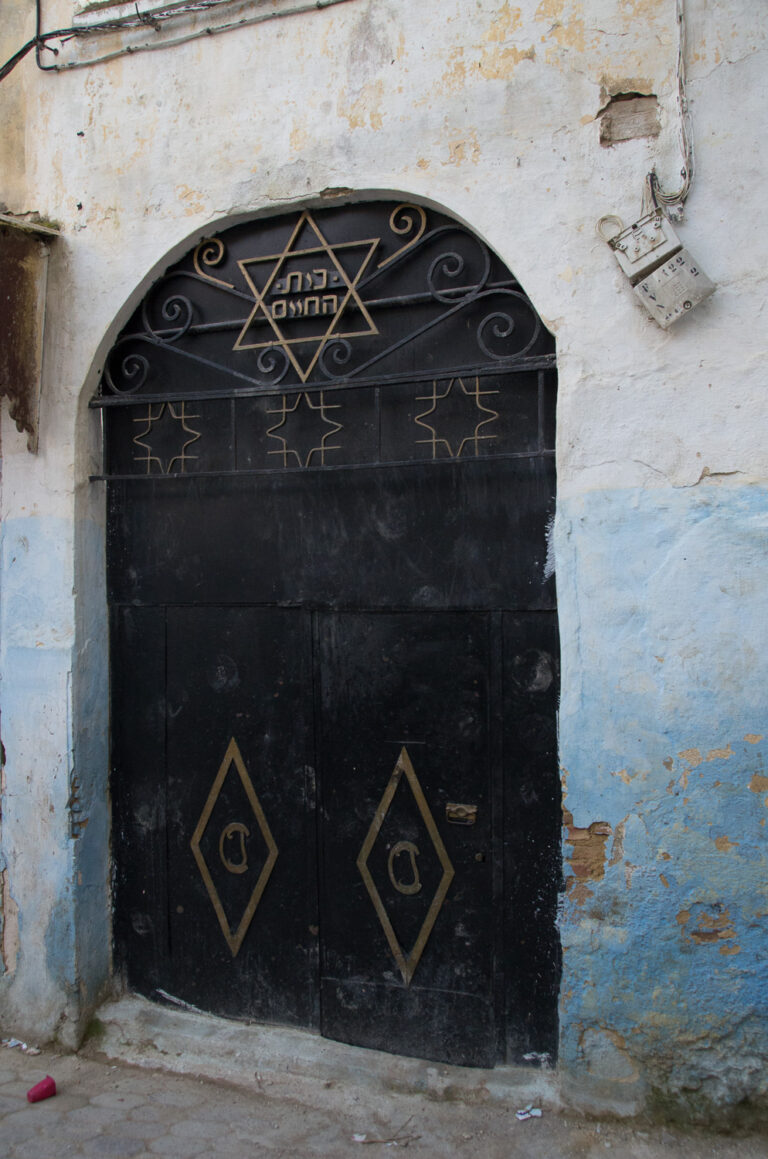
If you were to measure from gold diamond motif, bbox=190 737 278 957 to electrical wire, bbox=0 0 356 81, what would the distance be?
9.69ft

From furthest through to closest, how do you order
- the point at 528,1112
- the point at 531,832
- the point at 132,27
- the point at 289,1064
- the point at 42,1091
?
1. the point at 132,27
2. the point at 289,1064
3. the point at 42,1091
4. the point at 531,832
5. the point at 528,1112

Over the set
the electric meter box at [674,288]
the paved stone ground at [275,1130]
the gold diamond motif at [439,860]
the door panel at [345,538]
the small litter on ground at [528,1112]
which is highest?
the electric meter box at [674,288]

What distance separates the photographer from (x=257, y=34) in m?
3.66

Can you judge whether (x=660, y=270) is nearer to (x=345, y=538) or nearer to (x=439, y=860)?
(x=345, y=538)

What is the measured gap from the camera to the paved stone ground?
306cm

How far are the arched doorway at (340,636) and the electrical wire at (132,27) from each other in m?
0.77

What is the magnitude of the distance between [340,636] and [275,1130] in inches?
72.3

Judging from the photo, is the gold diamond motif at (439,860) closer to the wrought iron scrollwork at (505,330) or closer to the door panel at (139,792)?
the door panel at (139,792)

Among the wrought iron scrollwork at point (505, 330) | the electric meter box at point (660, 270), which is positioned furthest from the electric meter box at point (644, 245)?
the wrought iron scrollwork at point (505, 330)

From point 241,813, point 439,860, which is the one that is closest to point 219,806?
point 241,813

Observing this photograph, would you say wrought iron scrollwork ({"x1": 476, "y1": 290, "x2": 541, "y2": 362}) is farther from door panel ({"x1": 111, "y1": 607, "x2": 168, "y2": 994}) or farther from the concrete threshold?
the concrete threshold

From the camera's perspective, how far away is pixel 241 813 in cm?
391

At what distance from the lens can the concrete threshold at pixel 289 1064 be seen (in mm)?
3381

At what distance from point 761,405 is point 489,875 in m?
1.97
